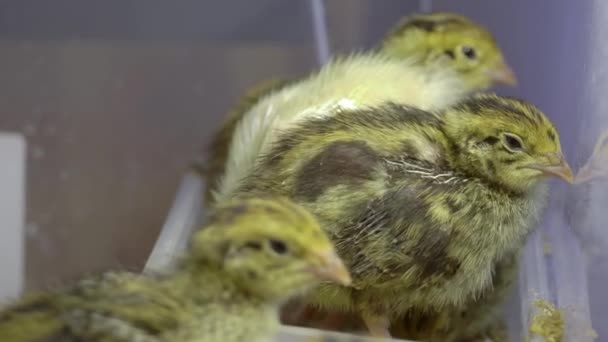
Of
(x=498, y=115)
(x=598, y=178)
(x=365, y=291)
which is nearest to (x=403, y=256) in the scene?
(x=365, y=291)

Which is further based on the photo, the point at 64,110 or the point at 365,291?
the point at 64,110

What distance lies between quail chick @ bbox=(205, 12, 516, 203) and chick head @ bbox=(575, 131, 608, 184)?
0.43 metres

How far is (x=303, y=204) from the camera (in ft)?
4.75

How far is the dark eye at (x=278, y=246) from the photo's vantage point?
1.23m

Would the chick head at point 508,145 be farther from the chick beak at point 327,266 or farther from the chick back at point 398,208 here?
the chick beak at point 327,266

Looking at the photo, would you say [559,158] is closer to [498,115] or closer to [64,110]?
[498,115]

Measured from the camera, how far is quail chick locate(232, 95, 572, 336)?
1.44 metres

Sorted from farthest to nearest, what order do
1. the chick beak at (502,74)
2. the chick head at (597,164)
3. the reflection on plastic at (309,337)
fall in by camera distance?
the chick beak at (502,74), the chick head at (597,164), the reflection on plastic at (309,337)

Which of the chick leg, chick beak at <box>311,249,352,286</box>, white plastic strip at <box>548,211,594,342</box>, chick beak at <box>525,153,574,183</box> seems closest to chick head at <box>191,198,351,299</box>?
chick beak at <box>311,249,352,286</box>

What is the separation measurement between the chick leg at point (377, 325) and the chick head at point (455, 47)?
785 millimetres

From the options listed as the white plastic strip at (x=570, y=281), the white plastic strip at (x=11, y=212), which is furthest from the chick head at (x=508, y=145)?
the white plastic strip at (x=11, y=212)

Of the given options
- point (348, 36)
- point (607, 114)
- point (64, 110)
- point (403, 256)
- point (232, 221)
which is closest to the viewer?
point (232, 221)

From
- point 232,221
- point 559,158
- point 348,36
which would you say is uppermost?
point 348,36

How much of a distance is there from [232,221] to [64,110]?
1.24m
